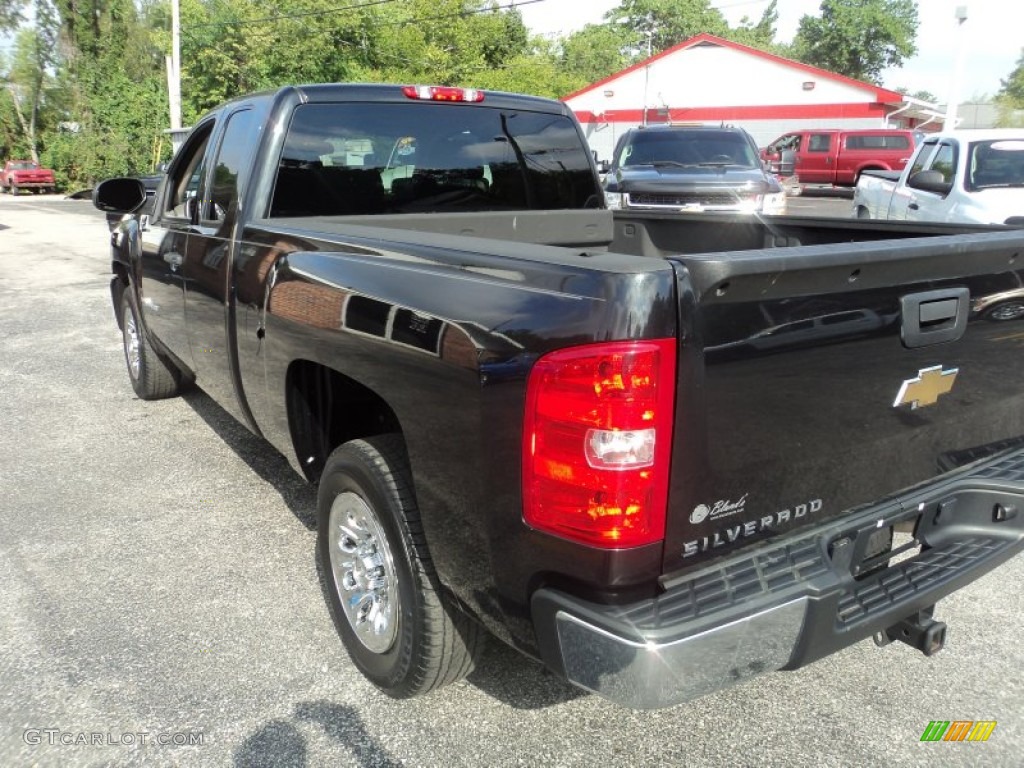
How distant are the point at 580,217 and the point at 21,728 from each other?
3172 millimetres

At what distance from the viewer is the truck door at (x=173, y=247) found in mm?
4262

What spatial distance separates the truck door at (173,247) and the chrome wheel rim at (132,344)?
0.78 m

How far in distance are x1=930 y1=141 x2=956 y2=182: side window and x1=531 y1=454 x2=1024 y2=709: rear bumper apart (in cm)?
755

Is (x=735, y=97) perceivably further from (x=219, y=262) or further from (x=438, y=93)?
(x=219, y=262)

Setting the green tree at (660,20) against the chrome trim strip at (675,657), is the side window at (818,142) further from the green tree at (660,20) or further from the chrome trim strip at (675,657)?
the green tree at (660,20)

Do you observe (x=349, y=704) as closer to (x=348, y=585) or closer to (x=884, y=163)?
(x=348, y=585)

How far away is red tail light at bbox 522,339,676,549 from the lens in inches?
70.7

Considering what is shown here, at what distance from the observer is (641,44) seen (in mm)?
79938

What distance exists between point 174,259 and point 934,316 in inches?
140

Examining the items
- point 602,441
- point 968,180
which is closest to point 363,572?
point 602,441

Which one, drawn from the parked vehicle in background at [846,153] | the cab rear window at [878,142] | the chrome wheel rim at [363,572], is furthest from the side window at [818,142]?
the chrome wheel rim at [363,572]

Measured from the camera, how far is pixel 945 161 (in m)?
8.88

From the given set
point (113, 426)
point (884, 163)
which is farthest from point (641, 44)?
point (113, 426)

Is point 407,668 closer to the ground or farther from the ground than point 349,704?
farther from the ground
